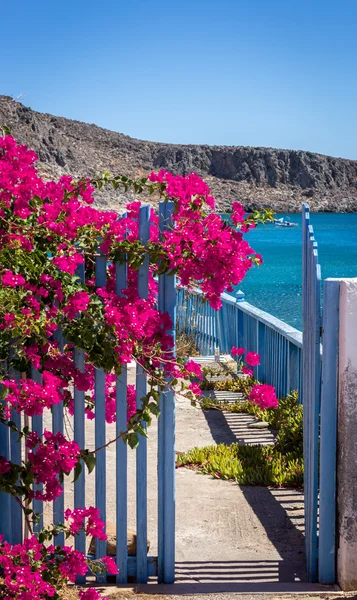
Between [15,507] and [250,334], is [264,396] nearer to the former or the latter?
[15,507]

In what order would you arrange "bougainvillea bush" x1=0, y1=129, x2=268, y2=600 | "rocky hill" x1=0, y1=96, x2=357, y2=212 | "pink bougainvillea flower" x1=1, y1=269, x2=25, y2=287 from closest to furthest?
1. "pink bougainvillea flower" x1=1, y1=269, x2=25, y2=287
2. "bougainvillea bush" x1=0, y1=129, x2=268, y2=600
3. "rocky hill" x1=0, y1=96, x2=357, y2=212

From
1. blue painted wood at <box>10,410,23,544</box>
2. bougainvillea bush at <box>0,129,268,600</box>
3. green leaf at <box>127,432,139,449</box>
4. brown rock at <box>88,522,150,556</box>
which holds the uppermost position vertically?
bougainvillea bush at <box>0,129,268,600</box>

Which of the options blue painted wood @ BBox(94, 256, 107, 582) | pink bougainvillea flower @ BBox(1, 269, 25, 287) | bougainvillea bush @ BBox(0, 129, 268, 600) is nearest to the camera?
pink bougainvillea flower @ BBox(1, 269, 25, 287)

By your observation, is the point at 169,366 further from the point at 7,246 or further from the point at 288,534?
the point at 288,534

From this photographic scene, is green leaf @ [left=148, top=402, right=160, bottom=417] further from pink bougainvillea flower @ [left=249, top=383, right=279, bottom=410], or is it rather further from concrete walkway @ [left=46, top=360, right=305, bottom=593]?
concrete walkway @ [left=46, top=360, right=305, bottom=593]

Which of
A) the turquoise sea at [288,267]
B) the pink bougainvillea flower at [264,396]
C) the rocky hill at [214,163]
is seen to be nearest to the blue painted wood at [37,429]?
the pink bougainvillea flower at [264,396]

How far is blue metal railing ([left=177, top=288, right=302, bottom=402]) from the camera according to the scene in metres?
8.19

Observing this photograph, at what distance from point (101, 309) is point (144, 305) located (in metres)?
0.21

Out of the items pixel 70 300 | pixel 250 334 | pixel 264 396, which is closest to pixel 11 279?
pixel 70 300

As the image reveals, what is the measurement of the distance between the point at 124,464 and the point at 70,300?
1.00 meters

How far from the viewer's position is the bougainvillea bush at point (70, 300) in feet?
12.1

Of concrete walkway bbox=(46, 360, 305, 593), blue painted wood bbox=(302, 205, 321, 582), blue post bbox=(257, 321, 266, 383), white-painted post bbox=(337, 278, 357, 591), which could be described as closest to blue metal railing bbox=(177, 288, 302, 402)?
blue post bbox=(257, 321, 266, 383)

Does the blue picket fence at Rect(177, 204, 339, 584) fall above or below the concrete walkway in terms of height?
above

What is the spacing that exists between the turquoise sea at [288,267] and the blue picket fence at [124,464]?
2.80 meters
